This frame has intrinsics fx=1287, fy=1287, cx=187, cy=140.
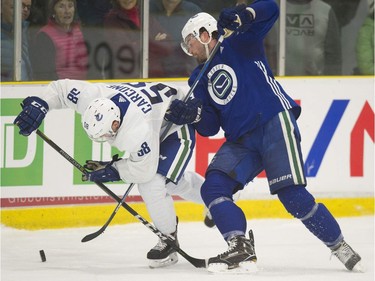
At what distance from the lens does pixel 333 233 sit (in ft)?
18.6

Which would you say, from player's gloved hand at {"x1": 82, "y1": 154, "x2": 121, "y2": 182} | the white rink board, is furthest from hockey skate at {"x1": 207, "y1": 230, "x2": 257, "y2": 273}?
the white rink board

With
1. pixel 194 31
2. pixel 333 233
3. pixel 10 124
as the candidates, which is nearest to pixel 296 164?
pixel 333 233

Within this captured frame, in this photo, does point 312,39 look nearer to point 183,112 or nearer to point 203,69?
point 203,69

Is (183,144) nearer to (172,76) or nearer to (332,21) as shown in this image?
(172,76)

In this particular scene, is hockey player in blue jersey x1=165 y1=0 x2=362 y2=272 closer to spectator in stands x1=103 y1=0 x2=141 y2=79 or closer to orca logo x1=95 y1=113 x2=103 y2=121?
orca logo x1=95 y1=113 x2=103 y2=121

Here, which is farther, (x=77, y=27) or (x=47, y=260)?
(x=77, y=27)

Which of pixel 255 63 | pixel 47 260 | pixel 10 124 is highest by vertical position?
pixel 255 63

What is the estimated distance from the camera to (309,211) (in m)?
5.64

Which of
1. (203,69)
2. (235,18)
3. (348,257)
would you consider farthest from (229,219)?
(235,18)

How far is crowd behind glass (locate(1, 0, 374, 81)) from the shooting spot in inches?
287

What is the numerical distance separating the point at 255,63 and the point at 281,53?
2017 mm

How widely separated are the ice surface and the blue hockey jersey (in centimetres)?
67

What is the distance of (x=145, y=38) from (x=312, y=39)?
1056 mm

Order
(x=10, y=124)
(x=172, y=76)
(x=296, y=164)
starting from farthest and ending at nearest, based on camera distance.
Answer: (x=172, y=76) < (x=10, y=124) < (x=296, y=164)
